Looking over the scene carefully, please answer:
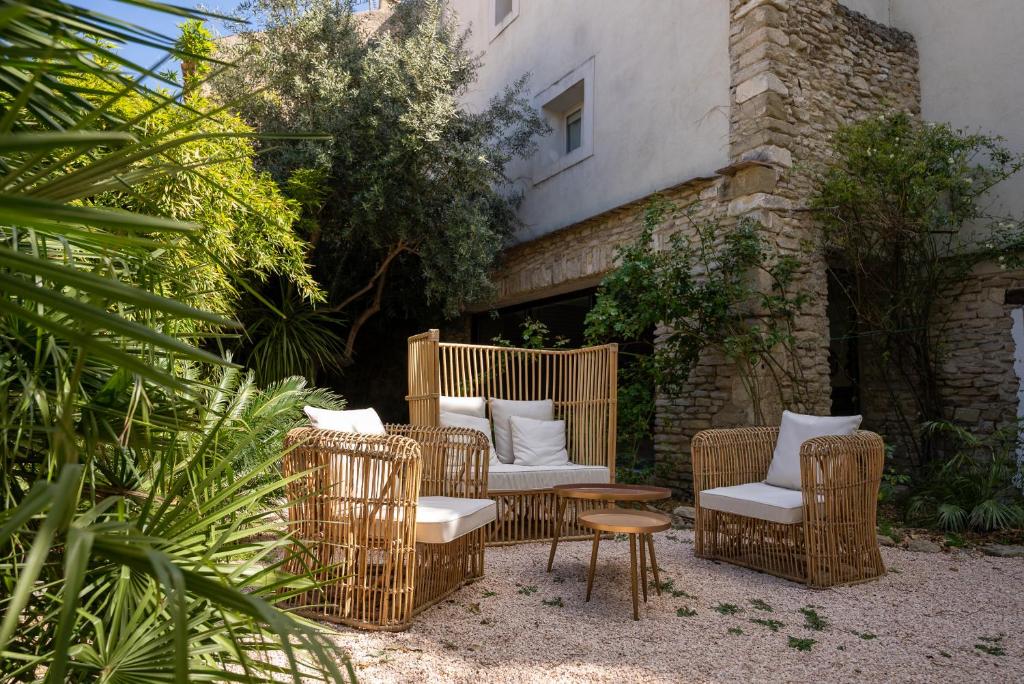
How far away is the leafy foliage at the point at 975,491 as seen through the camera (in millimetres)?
4859

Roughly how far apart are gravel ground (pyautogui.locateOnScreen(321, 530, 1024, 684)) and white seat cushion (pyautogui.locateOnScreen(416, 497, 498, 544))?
0.36 meters

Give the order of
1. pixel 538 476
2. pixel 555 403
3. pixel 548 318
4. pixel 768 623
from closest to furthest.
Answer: pixel 768 623 < pixel 538 476 < pixel 555 403 < pixel 548 318

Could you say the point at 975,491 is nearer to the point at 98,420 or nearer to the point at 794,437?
the point at 794,437

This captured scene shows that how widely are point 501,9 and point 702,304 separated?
643cm

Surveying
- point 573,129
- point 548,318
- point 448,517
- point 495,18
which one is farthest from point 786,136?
point 495,18

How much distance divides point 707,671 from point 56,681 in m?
2.46

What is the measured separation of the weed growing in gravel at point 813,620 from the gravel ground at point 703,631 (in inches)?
1.1

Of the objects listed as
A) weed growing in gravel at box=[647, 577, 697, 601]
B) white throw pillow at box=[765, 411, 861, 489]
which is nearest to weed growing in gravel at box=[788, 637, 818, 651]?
weed growing in gravel at box=[647, 577, 697, 601]

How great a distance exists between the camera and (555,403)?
5559mm

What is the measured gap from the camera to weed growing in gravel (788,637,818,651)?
2764 mm

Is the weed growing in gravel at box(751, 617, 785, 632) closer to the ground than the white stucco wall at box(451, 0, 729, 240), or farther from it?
closer to the ground

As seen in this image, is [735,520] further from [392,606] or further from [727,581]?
[392,606]

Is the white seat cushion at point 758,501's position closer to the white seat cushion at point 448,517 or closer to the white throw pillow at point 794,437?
the white throw pillow at point 794,437

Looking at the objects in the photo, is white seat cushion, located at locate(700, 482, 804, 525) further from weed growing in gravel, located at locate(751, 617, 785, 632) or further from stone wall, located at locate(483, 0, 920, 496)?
stone wall, located at locate(483, 0, 920, 496)
